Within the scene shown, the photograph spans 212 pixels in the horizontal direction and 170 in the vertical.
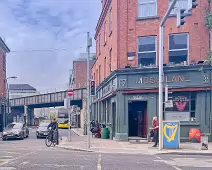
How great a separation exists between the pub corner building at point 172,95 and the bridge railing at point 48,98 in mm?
22149

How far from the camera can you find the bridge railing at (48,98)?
4450 cm

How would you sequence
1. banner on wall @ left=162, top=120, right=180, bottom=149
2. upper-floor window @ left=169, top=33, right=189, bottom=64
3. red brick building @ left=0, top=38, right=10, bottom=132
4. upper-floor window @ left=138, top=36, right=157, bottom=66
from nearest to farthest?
banner on wall @ left=162, top=120, right=180, bottom=149 → upper-floor window @ left=169, top=33, right=189, bottom=64 → upper-floor window @ left=138, top=36, right=157, bottom=66 → red brick building @ left=0, top=38, right=10, bottom=132

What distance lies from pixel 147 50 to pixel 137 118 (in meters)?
4.97

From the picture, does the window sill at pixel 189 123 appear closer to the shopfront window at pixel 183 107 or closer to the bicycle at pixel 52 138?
the shopfront window at pixel 183 107

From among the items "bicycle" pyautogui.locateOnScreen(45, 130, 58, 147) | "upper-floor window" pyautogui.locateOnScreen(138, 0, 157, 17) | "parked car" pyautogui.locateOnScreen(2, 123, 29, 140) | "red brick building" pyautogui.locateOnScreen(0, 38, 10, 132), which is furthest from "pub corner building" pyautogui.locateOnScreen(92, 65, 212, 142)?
"red brick building" pyautogui.locateOnScreen(0, 38, 10, 132)

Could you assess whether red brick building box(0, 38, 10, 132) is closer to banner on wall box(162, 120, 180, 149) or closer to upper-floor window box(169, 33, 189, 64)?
upper-floor window box(169, 33, 189, 64)

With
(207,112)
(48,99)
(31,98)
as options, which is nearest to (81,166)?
(207,112)

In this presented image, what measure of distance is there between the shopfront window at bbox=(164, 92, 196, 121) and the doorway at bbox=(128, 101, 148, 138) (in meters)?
1.82

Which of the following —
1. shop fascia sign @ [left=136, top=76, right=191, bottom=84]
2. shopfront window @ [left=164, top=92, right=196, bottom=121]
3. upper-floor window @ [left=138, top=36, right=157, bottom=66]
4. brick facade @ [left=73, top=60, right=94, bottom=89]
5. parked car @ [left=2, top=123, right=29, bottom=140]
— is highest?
brick facade @ [left=73, top=60, right=94, bottom=89]

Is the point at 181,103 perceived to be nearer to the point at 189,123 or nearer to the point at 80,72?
the point at 189,123

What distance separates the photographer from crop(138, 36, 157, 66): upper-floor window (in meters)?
20.7

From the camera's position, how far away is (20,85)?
385 ft

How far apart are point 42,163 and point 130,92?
10.5 m

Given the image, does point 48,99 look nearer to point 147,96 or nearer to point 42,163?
point 147,96
